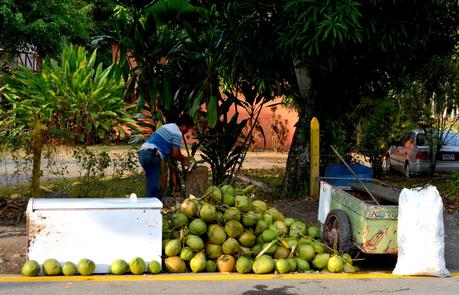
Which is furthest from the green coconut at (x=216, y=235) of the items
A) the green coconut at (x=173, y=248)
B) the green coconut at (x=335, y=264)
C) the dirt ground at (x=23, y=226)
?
the dirt ground at (x=23, y=226)

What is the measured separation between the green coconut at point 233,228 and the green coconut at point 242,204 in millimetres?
230

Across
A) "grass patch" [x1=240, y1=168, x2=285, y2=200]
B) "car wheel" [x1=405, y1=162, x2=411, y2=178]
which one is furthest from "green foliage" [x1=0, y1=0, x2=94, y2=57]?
"car wheel" [x1=405, y1=162, x2=411, y2=178]

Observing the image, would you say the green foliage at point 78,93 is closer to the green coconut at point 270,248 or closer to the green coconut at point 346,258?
the green coconut at point 270,248

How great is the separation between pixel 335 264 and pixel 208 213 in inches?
54.6

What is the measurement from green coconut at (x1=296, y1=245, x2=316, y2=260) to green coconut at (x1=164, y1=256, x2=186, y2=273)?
122cm

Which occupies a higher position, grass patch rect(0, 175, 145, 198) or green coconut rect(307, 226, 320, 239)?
grass patch rect(0, 175, 145, 198)

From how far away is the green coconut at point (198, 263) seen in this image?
6.03 metres

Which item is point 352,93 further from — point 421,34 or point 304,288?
point 304,288

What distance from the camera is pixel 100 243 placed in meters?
5.89

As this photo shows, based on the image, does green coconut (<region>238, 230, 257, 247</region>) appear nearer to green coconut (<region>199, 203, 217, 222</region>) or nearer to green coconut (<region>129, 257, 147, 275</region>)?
green coconut (<region>199, 203, 217, 222</region>)

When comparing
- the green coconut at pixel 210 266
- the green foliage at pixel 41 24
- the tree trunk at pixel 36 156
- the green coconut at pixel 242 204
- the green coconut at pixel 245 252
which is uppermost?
the green foliage at pixel 41 24

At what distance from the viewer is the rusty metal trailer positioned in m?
6.00

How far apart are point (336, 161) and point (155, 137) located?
4060mm

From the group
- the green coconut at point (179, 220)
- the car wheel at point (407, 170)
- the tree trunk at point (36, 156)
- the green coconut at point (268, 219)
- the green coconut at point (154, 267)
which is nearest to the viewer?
the green coconut at point (154, 267)
